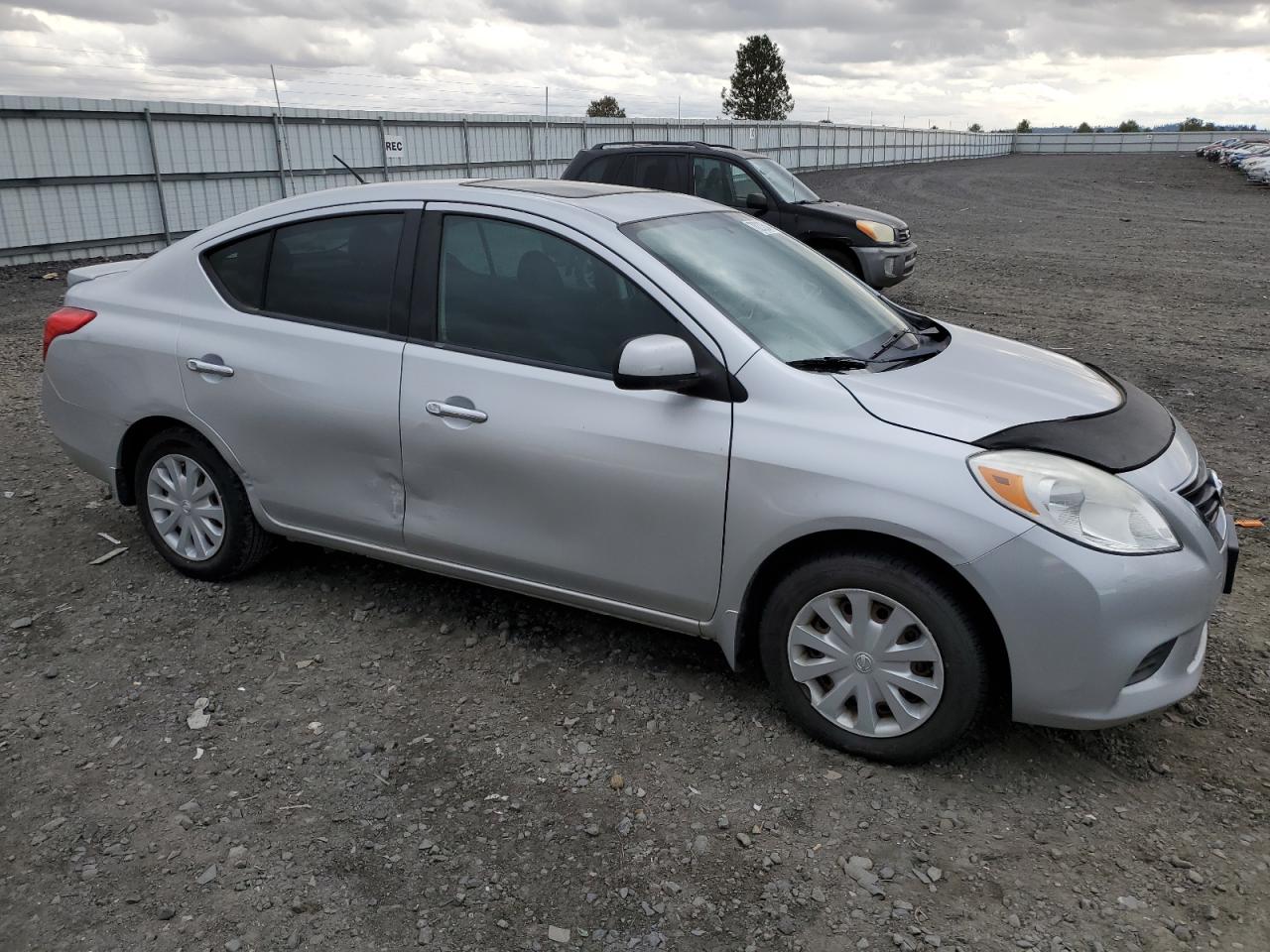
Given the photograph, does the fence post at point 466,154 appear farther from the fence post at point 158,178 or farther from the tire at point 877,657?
the tire at point 877,657

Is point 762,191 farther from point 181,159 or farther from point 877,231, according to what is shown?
point 181,159

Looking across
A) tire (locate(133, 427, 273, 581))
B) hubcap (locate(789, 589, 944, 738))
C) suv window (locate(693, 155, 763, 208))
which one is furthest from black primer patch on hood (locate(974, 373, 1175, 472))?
suv window (locate(693, 155, 763, 208))

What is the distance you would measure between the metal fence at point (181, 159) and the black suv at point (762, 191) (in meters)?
8.01

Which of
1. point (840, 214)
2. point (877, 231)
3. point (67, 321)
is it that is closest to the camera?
point (67, 321)

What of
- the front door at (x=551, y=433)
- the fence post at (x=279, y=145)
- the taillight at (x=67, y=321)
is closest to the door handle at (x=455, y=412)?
the front door at (x=551, y=433)

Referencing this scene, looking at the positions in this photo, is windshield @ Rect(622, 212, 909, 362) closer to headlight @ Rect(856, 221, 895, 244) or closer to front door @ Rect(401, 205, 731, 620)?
front door @ Rect(401, 205, 731, 620)

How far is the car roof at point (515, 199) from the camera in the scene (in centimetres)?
380

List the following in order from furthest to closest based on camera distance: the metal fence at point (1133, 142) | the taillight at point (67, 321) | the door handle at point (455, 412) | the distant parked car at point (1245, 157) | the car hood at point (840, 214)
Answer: the metal fence at point (1133, 142), the distant parked car at point (1245, 157), the car hood at point (840, 214), the taillight at point (67, 321), the door handle at point (455, 412)

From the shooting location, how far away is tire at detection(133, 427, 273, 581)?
440 centimetres

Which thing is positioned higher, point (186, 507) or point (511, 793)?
point (186, 507)

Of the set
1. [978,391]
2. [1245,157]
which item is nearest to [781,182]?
[978,391]

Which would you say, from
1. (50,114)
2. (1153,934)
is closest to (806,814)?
(1153,934)

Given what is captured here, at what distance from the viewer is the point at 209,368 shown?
422cm

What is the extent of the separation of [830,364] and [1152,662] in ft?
4.42
